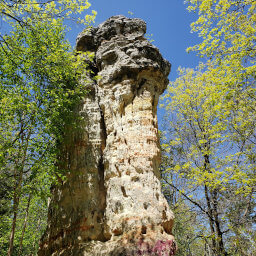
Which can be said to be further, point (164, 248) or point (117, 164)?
point (117, 164)

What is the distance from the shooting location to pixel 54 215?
8672mm

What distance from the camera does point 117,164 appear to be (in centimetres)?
835

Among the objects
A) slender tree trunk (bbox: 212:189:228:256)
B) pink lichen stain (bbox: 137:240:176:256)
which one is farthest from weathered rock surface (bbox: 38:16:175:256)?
slender tree trunk (bbox: 212:189:228:256)

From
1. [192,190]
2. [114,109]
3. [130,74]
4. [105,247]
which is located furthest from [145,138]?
[192,190]

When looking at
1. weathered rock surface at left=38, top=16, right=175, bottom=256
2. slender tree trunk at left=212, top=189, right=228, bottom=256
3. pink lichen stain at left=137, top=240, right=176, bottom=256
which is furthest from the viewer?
slender tree trunk at left=212, top=189, right=228, bottom=256

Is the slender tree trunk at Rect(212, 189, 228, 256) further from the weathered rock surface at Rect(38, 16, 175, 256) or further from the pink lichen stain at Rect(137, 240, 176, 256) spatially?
the pink lichen stain at Rect(137, 240, 176, 256)

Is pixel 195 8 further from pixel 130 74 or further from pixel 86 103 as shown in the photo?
pixel 86 103

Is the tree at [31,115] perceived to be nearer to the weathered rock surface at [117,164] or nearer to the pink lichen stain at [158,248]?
the weathered rock surface at [117,164]

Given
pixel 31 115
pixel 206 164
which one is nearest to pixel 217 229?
pixel 206 164

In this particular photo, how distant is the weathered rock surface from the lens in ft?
23.3

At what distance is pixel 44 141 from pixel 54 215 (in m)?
2.69

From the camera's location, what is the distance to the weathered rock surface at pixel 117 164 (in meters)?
7.11

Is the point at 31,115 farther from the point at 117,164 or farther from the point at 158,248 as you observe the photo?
the point at 158,248

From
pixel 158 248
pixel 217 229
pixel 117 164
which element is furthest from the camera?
pixel 217 229
